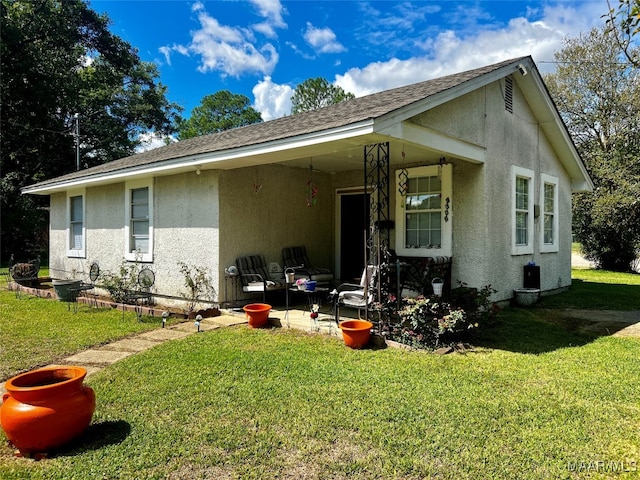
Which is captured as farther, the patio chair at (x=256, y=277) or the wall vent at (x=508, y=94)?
the wall vent at (x=508, y=94)

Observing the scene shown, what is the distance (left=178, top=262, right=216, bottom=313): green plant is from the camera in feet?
27.0

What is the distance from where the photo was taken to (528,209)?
30.6ft

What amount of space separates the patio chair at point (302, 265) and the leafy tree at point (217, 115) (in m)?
36.3

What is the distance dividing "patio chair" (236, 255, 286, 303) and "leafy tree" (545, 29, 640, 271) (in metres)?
16.7

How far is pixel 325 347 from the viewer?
5.71m

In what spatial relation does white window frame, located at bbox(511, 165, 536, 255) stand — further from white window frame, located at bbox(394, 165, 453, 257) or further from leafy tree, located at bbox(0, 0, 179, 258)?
leafy tree, located at bbox(0, 0, 179, 258)

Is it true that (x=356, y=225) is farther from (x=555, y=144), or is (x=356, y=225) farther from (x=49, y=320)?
(x=49, y=320)

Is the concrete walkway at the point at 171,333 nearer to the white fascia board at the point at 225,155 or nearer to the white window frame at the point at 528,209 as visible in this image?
the white fascia board at the point at 225,155

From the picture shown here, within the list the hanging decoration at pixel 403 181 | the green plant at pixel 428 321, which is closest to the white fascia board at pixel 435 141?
the hanging decoration at pixel 403 181

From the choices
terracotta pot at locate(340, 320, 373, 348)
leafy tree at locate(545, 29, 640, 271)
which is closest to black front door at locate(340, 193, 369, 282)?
terracotta pot at locate(340, 320, 373, 348)

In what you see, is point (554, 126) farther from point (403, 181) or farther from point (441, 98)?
point (441, 98)

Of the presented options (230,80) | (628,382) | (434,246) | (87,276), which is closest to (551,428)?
(628,382)

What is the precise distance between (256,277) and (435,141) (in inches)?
167

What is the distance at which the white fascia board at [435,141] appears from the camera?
5631mm
